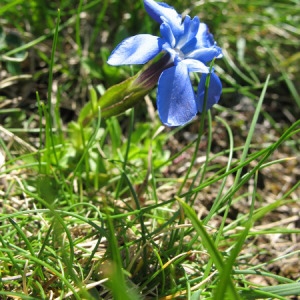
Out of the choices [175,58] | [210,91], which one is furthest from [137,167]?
[175,58]

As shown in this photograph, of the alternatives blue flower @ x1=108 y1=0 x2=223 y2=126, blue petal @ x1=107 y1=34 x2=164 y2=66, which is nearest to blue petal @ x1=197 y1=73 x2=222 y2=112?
blue flower @ x1=108 y1=0 x2=223 y2=126

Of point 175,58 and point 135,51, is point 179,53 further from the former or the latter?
point 135,51

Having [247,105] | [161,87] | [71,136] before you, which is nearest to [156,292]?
[161,87]

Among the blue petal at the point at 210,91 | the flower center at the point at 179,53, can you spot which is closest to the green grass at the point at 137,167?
the blue petal at the point at 210,91

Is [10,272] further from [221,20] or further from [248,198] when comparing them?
[221,20]

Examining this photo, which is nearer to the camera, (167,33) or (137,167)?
(167,33)

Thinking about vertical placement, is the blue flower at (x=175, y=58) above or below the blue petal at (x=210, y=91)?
above

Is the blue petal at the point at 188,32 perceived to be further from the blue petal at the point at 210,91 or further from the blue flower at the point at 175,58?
the blue petal at the point at 210,91
